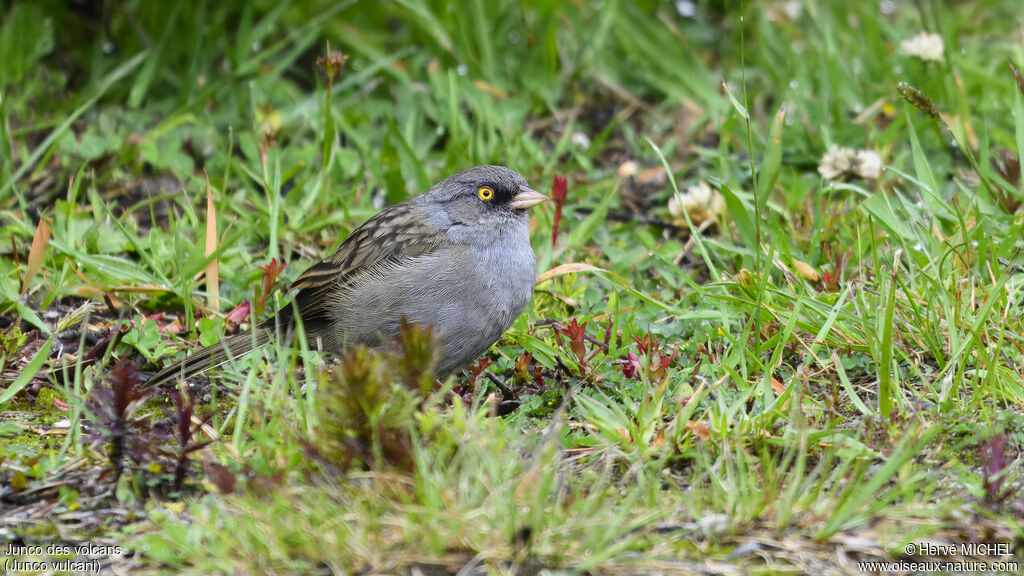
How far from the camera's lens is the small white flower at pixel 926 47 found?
5.95 metres

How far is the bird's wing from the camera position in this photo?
4.45 m

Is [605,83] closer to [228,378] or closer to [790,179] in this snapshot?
[790,179]

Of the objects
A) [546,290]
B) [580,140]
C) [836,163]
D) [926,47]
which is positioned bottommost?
[546,290]

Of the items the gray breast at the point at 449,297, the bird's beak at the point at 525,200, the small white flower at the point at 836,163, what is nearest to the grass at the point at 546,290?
the small white flower at the point at 836,163

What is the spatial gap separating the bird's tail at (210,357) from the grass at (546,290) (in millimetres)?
80

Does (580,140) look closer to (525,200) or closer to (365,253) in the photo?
(525,200)

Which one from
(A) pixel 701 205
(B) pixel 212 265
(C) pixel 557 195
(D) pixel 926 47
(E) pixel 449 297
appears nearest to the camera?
(E) pixel 449 297

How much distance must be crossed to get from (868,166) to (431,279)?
2.47 meters

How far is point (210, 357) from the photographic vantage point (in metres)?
4.26

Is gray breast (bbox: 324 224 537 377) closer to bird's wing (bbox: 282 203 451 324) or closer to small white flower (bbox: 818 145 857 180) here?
bird's wing (bbox: 282 203 451 324)

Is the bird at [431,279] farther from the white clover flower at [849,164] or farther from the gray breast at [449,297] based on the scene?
the white clover flower at [849,164]

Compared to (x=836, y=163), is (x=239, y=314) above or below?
below

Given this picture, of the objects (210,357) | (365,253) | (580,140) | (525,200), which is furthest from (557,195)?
(210,357)

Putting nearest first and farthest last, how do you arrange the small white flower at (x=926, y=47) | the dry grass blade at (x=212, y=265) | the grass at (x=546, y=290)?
the grass at (x=546, y=290)
the dry grass blade at (x=212, y=265)
the small white flower at (x=926, y=47)
